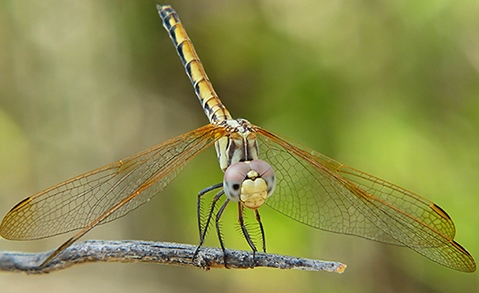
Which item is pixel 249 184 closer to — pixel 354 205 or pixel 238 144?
pixel 238 144

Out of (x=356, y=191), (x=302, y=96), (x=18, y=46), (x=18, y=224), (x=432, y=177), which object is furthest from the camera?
(x=18, y=46)

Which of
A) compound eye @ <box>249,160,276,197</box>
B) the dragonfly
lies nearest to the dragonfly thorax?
the dragonfly

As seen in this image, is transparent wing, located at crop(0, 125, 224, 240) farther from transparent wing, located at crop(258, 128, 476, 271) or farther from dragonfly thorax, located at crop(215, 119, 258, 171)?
transparent wing, located at crop(258, 128, 476, 271)

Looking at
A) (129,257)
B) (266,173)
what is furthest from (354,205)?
(129,257)

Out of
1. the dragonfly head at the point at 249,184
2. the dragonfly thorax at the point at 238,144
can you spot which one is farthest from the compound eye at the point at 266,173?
the dragonfly thorax at the point at 238,144

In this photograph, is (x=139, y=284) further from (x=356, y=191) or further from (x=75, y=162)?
(x=356, y=191)

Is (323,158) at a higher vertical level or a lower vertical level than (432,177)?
lower

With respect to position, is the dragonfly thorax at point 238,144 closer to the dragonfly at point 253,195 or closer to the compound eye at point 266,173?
the dragonfly at point 253,195

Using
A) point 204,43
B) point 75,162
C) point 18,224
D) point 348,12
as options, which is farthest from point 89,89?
point 18,224
